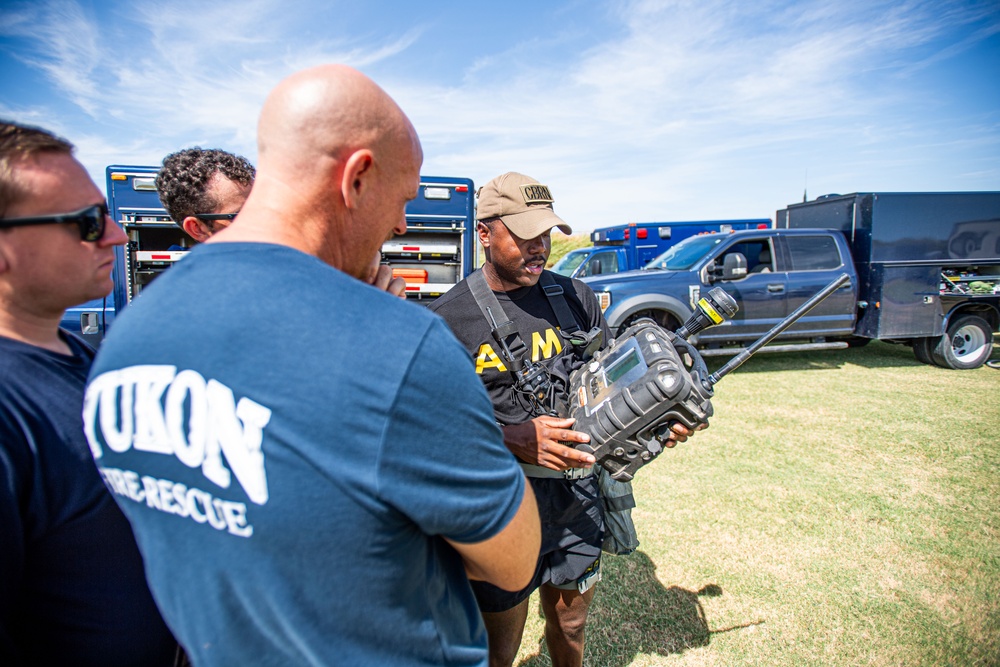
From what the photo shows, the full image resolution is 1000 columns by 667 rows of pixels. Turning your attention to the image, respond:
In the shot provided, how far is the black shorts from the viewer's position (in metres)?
2.23

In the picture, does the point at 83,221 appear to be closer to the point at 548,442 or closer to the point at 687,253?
the point at 548,442

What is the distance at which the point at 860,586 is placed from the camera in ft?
11.1

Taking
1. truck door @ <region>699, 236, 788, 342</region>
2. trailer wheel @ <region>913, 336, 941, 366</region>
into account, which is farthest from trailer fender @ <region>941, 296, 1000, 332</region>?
truck door @ <region>699, 236, 788, 342</region>

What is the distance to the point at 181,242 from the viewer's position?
20.3 feet

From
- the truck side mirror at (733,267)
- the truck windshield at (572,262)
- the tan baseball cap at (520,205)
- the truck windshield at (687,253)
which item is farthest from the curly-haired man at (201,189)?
the truck windshield at (572,262)

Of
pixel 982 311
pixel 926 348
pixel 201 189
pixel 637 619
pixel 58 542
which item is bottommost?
pixel 637 619

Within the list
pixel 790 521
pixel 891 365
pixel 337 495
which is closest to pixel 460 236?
pixel 790 521

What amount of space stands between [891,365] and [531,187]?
9657mm

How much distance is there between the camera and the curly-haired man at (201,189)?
Answer: 2568 mm

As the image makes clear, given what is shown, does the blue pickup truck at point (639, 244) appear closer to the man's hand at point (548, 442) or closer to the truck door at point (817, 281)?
the truck door at point (817, 281)

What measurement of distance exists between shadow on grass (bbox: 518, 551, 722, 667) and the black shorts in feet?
3.28

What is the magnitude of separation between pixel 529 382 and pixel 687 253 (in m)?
7.79

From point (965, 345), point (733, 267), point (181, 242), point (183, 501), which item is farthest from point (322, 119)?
point (965, 345)

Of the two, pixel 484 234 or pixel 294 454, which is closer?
pixel 294 454
